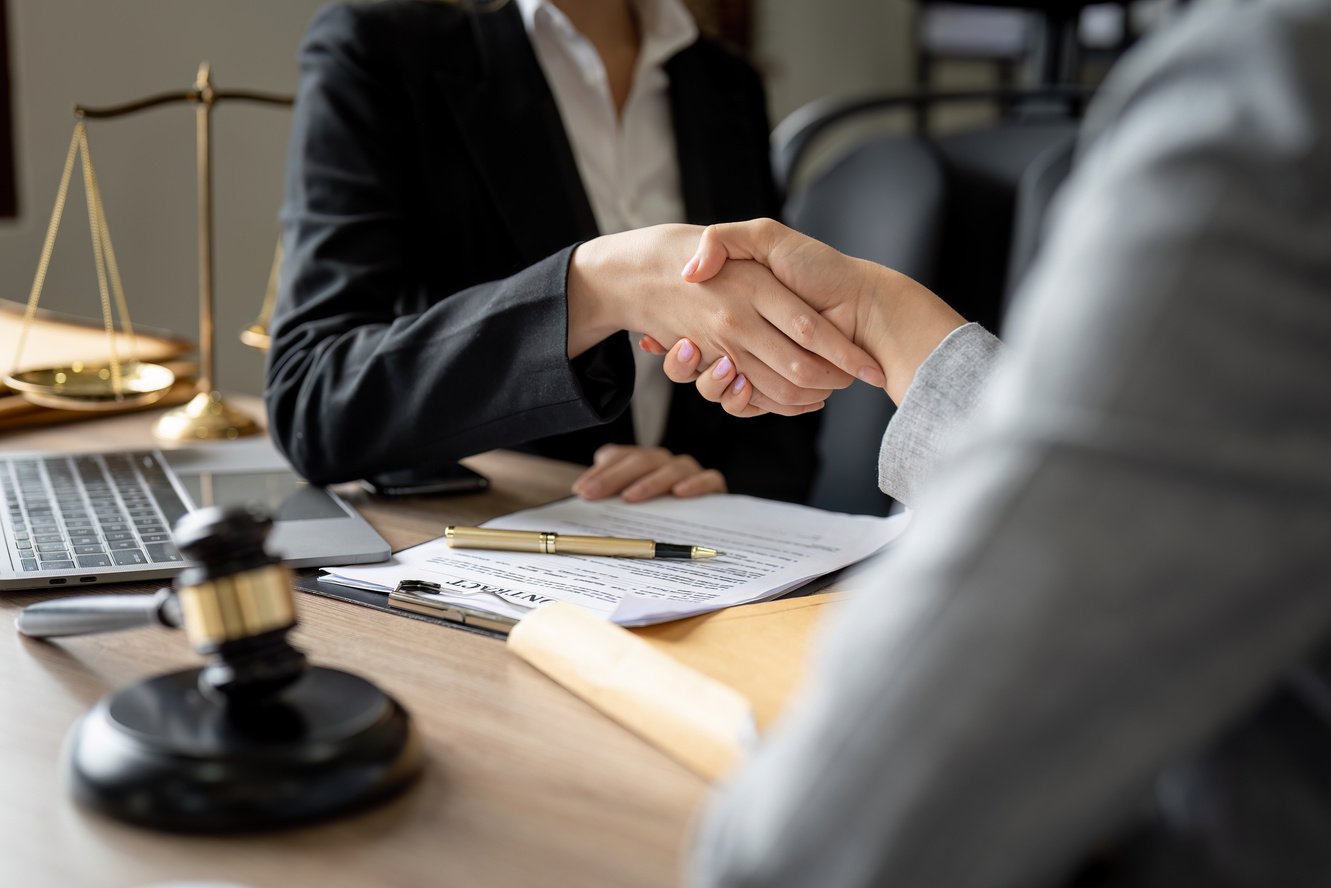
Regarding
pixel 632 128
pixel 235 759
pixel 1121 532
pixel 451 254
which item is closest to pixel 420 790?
pixel 235 759

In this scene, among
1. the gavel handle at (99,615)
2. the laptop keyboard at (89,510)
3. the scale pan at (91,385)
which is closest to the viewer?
the gavel handle at (99,615)

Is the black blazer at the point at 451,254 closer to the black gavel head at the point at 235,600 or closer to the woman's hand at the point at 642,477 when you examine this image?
the woman's hand at the point at 642,477

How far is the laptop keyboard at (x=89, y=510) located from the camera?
857 millimetres

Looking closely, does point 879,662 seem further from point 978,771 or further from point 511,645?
point 511,645

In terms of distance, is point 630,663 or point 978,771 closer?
point 978,771

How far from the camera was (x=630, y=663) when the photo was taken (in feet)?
2.15

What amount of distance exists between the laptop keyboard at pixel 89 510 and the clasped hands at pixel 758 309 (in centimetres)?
35

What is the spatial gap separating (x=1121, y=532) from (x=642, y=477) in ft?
2.48

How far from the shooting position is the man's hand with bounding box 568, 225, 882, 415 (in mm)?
937

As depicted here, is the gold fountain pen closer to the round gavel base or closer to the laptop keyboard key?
the laptop keyboard key

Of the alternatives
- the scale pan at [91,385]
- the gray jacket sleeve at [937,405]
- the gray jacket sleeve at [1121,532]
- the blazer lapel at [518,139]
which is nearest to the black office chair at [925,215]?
the blazer lapel at [518,139]

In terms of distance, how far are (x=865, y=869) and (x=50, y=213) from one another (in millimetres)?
2195

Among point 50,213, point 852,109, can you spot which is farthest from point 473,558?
point 50,213

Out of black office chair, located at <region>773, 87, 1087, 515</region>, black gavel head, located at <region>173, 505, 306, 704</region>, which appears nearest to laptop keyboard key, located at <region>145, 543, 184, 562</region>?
black gavel head, located at <region>173, 505, 306, 704</region>
